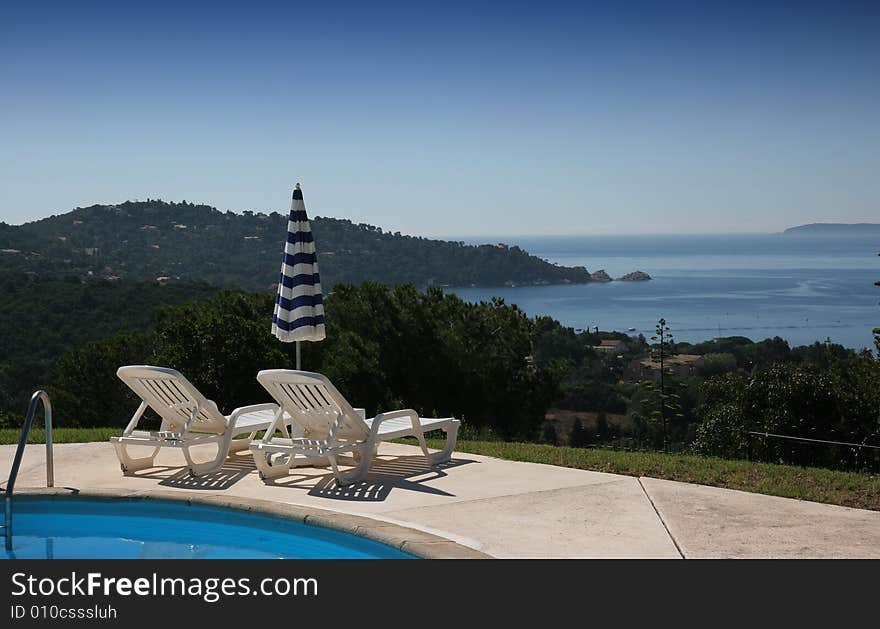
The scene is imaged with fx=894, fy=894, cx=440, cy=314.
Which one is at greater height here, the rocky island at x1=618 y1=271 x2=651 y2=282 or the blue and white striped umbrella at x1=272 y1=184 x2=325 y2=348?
the blue and white striped umbrella at x1=272 y1=184 x2=325 y2=348

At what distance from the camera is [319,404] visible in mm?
6730

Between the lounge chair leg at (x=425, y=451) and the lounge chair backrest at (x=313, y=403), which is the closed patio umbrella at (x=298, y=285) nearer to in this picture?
the lounge chair backrest at (x=313, y=403)

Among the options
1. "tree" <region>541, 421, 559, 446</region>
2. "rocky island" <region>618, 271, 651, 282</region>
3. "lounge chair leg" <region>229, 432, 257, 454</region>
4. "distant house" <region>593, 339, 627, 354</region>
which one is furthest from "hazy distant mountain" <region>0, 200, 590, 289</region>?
"lounge chair leg" <region>229, 432, 257, 454</region>

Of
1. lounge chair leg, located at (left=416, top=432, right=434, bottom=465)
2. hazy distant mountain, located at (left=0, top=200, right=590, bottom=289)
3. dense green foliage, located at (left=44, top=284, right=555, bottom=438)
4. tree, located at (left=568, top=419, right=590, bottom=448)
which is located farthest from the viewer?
hazy distant mountain, located at (left=0, top=200, right=590, bottom=289)

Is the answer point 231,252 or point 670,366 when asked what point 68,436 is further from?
point 231,252

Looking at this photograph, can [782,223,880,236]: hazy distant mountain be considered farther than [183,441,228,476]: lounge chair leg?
Yes

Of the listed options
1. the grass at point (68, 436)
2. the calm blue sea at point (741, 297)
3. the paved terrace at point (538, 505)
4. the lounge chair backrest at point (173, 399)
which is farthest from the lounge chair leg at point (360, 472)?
the calm blue sea at point (741, 297)

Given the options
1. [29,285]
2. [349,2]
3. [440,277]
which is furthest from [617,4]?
[440,277]

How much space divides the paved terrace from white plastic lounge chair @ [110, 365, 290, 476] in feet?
0.66

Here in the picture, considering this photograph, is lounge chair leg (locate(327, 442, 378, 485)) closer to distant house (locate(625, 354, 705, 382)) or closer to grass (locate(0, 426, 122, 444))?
grass (locate(0, 426, 122, 444))

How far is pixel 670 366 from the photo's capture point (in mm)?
19625

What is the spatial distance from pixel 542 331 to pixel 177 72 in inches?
383

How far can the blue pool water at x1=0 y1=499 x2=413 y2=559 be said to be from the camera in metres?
5.45
